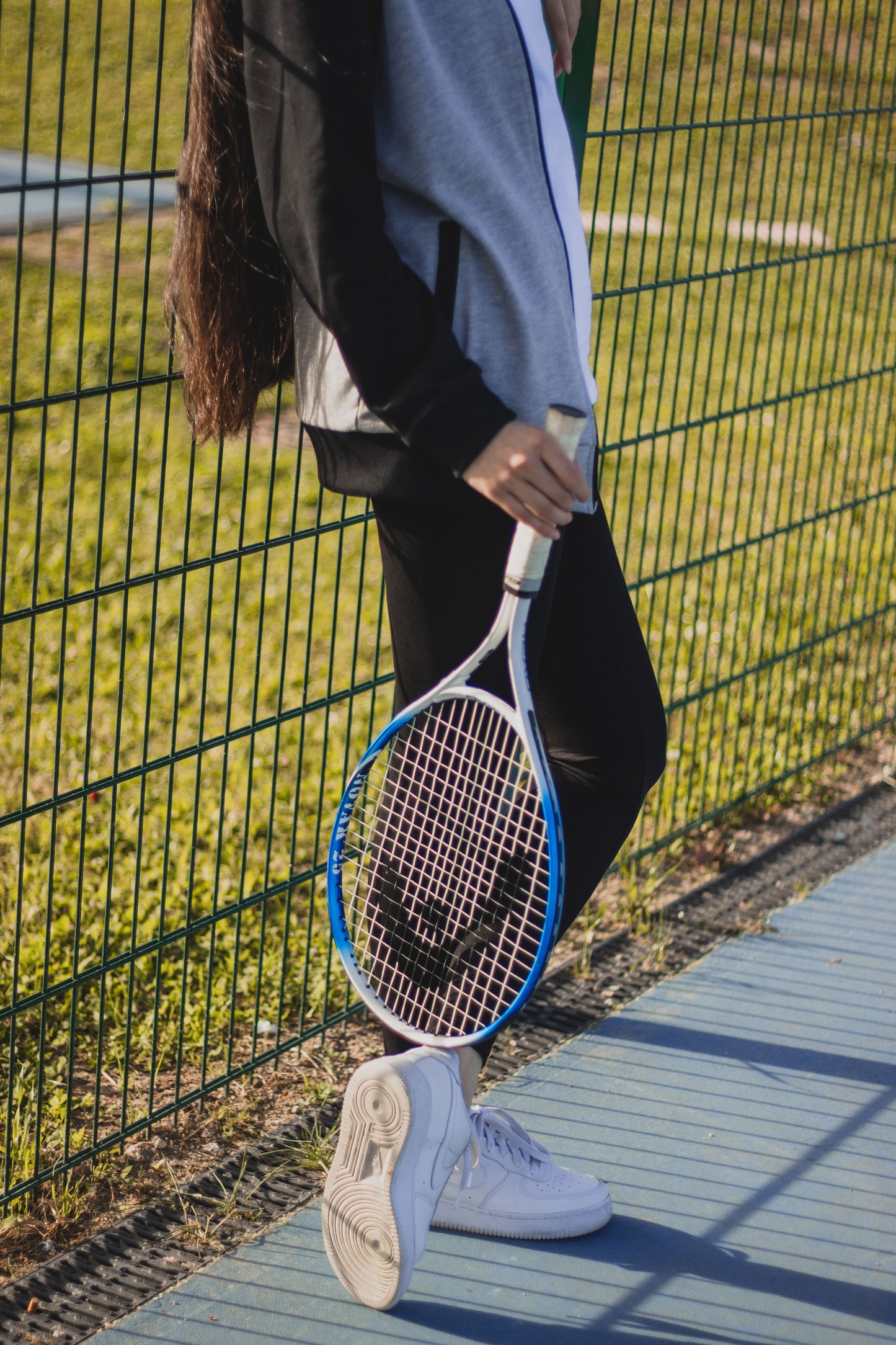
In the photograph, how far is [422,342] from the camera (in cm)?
176

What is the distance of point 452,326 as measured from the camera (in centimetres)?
186

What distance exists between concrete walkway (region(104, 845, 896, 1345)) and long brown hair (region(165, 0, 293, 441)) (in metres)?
1.38

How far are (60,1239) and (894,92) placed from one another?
3.44m

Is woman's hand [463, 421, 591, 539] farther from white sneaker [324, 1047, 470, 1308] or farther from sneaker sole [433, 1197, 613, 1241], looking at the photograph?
sneaker sole [433, 1197, 613, 1241]

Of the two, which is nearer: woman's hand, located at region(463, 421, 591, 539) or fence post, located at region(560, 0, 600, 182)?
woman's hand, located at region(463, 421, 591, 539)

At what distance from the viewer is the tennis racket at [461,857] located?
1910 mm

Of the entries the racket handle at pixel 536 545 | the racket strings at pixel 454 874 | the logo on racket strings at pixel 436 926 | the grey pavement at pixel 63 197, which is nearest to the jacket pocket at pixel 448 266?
the racket handle at pixel 536 545

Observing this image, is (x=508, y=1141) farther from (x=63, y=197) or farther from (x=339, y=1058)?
(x=63, y=197)

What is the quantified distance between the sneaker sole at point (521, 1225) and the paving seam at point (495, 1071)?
0.88 feet

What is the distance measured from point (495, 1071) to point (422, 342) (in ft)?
5.55

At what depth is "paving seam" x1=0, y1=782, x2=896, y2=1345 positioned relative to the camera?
2.29 m

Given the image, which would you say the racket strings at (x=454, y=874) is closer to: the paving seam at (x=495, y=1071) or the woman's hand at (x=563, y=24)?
the paving seam at (x=495, y=1071)

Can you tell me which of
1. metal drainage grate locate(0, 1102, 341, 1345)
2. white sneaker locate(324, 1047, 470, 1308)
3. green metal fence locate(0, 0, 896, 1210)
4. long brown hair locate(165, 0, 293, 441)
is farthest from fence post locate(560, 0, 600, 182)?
metal drainage grate locate(0, 1102, 341, 1345)

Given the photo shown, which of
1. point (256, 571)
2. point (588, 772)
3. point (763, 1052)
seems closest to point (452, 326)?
point (588, 772)
